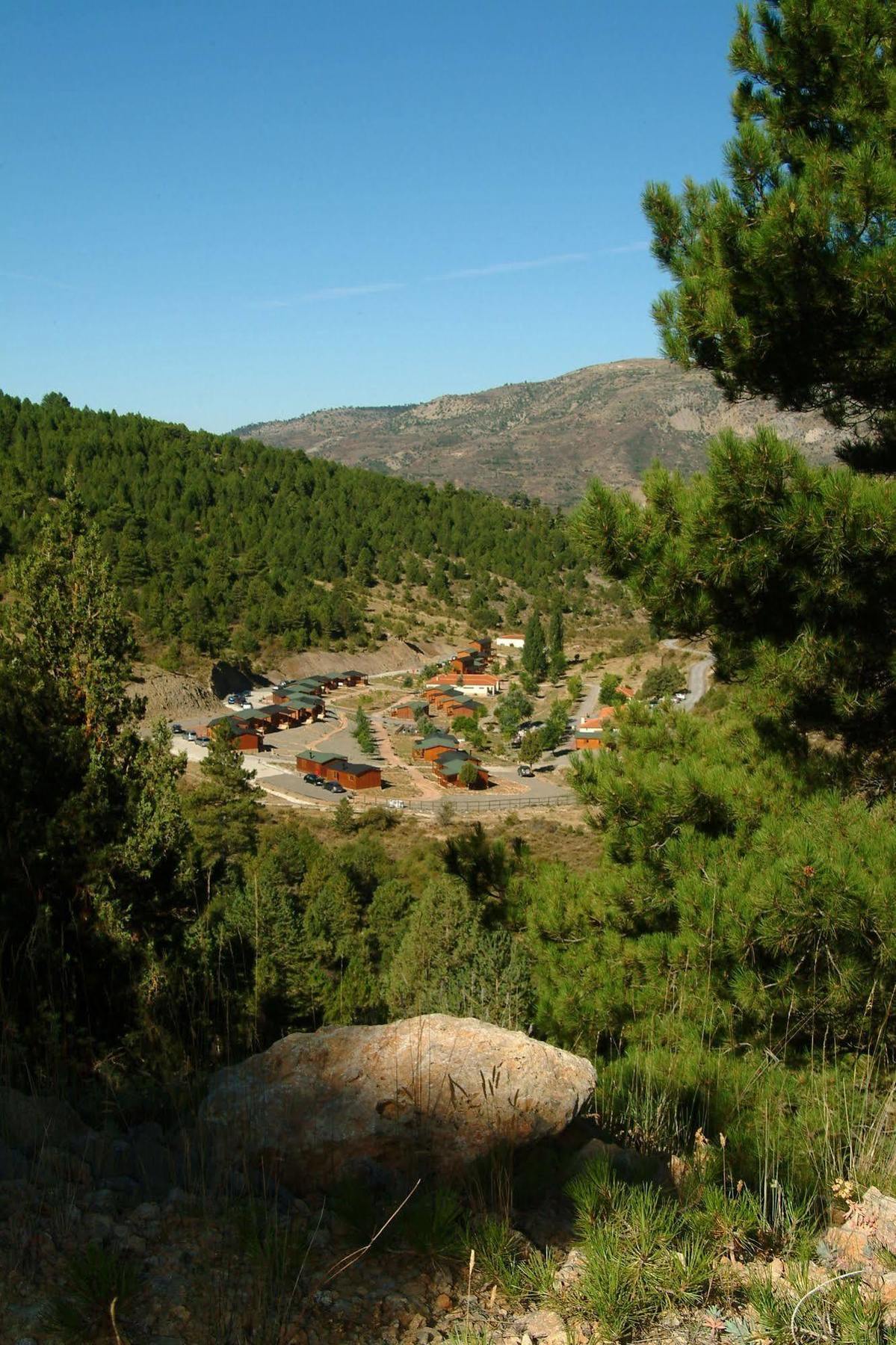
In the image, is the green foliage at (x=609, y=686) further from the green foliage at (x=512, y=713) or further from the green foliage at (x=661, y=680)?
the green foliage at (x=512, y=713)

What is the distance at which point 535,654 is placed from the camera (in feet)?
204

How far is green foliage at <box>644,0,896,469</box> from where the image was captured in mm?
4422

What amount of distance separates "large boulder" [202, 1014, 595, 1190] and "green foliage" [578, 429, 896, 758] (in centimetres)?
242

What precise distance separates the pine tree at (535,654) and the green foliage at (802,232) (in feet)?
183

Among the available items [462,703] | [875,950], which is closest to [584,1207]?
[875,950]

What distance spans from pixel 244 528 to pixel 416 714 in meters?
29.6

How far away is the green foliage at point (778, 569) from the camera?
13.4ft

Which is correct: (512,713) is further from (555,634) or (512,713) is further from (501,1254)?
(501,1254)

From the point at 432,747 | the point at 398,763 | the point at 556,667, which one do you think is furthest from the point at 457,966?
the point at 556,667

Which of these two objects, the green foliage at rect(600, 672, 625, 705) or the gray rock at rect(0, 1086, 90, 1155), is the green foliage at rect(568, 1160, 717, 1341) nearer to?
the gray rock at rect(0, 1086, 90, 1155)

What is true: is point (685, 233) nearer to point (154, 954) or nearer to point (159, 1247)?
point (159, 1247)

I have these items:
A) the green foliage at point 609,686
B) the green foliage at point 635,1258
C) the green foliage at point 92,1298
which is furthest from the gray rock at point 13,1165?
the green foliage at point 609,686

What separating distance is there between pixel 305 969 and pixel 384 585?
6732 centimetres

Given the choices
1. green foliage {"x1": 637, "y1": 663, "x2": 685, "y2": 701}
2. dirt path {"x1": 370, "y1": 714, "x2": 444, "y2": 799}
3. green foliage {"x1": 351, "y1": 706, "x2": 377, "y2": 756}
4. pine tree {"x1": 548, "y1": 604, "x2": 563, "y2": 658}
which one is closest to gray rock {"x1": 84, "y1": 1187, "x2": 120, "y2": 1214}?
dirt path {"x1": 370, "y1": 714, "x2": 444, "y2": 799}
